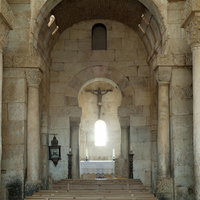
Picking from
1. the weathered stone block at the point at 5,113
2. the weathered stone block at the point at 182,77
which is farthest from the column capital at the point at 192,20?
the weathered stone block at the point at 5,113

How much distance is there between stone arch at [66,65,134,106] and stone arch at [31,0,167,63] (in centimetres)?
110

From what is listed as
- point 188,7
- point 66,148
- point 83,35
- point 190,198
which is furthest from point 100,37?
point 190,198

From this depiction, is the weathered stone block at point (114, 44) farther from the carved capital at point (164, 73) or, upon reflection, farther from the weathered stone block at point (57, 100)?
the carved capital at point (164, 73)

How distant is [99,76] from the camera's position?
9.70m

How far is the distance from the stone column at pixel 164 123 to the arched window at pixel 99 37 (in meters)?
3.34

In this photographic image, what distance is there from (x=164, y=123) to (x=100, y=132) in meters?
9.25

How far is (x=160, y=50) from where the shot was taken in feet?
25.4

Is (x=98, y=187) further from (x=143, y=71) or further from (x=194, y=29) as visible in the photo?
(x=143, y=71)

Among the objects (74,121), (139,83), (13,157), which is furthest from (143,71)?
(13,157)

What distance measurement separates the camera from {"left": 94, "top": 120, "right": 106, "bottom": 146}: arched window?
15.9 meters

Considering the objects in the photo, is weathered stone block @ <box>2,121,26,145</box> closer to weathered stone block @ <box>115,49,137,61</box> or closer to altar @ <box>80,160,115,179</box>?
weathered stone block @ <box>115,49,137,61</box>

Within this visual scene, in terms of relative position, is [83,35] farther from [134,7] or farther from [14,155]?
[14,155]

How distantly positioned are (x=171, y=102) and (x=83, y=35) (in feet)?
13.8

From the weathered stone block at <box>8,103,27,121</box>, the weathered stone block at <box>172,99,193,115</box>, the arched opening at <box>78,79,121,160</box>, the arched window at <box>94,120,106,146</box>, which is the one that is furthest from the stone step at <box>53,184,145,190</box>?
the arched window at <box>94,120,106,146</box>
